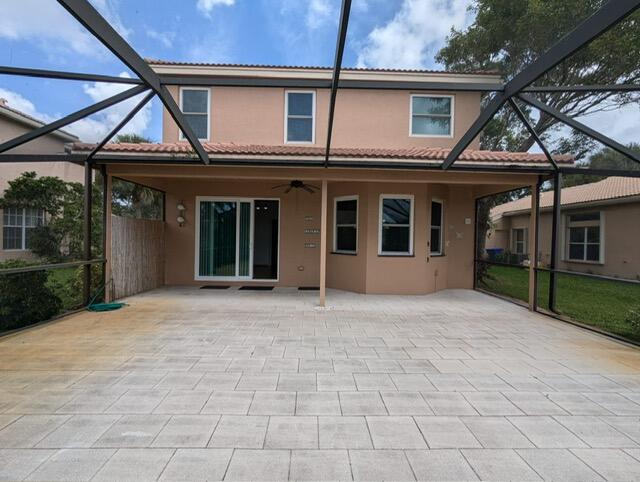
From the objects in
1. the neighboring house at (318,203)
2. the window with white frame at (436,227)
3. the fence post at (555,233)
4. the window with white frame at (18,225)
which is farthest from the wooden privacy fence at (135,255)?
the fence post at (555,233)

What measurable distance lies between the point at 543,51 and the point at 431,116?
18.0 feet

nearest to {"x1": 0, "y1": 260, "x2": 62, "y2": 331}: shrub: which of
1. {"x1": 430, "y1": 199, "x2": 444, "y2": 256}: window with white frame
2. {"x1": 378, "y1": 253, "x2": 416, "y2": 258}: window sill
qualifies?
{"x1": 378, "y1": 253, "x2": 416, "y2": 258}: window sill

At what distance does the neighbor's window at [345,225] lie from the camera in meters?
9.27

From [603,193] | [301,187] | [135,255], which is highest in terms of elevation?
[603,193]

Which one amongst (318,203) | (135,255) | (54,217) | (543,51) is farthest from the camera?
(54,217)

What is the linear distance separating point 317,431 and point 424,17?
583 inches

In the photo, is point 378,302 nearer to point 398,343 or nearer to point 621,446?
point 398,343

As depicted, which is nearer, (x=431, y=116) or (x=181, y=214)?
(x=181, y=214)

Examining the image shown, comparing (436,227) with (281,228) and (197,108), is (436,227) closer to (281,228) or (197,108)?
(281,228)

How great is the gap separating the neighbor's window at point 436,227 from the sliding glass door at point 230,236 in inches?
168

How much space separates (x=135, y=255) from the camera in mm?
8461

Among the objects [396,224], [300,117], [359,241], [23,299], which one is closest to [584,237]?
[396,224]

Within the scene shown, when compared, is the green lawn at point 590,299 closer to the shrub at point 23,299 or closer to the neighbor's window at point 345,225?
the neighbor's window at point 345,225

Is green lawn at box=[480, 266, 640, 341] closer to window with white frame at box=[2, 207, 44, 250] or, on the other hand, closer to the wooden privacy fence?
the wooden privacy fence
